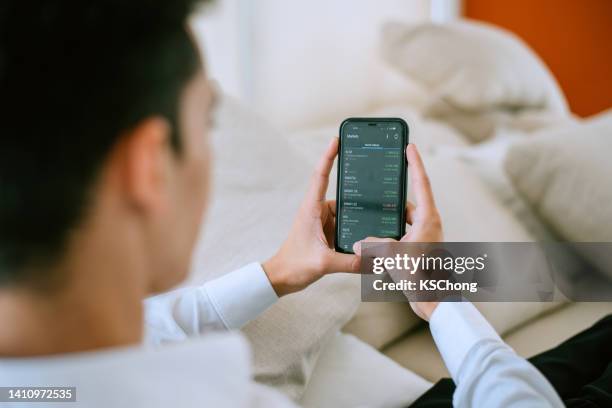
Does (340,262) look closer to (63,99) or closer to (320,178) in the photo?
(320,178)

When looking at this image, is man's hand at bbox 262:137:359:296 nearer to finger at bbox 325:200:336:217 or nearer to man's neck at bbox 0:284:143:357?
finger at bbox 325:200:336:217

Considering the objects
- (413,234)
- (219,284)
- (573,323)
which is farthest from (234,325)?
(573,323)

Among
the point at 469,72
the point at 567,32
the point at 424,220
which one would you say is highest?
the point at 567,32

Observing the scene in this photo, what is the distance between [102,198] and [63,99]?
0.21 feet

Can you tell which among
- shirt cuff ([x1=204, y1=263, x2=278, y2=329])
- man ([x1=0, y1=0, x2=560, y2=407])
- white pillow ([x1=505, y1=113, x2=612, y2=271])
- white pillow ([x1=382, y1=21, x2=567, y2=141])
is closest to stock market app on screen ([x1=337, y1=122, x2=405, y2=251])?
shirt cuff ([x1=204, y1=263, x2=278, y2=329])

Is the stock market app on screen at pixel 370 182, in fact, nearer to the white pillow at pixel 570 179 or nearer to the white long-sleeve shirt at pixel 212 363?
the white long-sleeve shirt at pixel 212 363

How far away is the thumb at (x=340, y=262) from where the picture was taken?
70 cm

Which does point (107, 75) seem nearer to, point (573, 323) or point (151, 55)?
point (151, 55)

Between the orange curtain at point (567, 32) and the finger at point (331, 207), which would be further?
the orange curtain at point (567, 32)

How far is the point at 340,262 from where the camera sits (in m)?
0.70

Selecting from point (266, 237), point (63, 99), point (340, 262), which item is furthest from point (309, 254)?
point (63, 99)

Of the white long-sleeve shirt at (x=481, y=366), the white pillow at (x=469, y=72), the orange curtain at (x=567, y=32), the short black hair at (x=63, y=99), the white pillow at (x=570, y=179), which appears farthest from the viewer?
the orange curtain at (x=567, y=32)

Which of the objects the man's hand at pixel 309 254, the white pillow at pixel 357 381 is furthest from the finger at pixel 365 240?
the white pillow at pixel 357 381

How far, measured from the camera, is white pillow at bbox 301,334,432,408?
2.46ft
